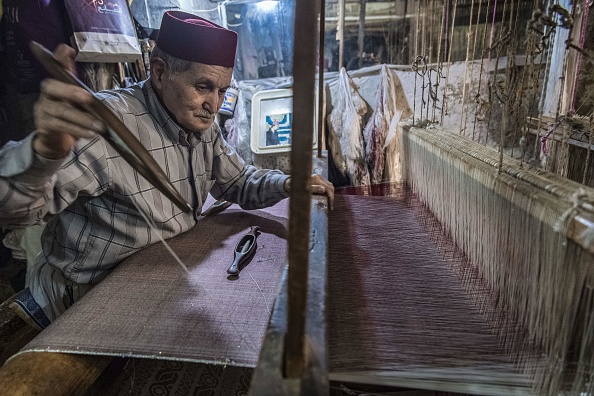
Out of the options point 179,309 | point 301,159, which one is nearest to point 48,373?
point 179,309

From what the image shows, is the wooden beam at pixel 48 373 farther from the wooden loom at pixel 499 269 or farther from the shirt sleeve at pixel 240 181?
the shirt sleeve at pixel 240 181

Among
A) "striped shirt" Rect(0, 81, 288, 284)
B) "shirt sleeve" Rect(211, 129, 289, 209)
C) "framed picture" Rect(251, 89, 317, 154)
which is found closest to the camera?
"striped shirt" Rect(0, 81, 288, 284)

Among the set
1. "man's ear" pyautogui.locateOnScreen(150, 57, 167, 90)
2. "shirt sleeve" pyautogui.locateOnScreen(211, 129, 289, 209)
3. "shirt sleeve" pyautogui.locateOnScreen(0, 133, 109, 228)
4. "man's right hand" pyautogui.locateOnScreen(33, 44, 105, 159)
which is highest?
"man's ear" pyautogui.locateOnScreen(150, 57, 167, 90)

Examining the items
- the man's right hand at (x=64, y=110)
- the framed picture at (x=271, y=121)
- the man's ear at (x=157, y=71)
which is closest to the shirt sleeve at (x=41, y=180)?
the man's right hand at (x=64, y=110)

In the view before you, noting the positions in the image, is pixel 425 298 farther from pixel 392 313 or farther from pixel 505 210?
pixel 505 210

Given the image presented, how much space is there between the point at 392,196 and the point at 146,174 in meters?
1.63

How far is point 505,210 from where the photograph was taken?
1.02 meters

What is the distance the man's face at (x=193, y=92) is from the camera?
4.96 feet

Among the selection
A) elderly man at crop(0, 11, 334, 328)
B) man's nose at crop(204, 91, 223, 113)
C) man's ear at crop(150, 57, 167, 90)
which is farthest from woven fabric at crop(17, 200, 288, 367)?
man's ear at crop(150, 57, 167, 90)

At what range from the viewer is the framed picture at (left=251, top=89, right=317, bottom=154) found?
4008 millimetres

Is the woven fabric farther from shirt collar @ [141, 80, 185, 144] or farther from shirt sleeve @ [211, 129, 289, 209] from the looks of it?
shirt collar @ [141, 80, 185, 144]

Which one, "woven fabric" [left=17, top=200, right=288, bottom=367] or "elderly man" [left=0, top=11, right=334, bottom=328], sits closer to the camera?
"woven fabric" [left=17, top=200, right=288, bottom=367]

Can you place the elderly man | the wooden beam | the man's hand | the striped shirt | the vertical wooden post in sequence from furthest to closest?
1. the man's hand
2. the elderly man
3. the striped shirt
4. the wooden beam
5. the vertical wooden post

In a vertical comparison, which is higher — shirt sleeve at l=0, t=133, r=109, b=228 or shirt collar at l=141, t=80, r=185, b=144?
shirt collar at l=141, t=80, r=185, b=144
